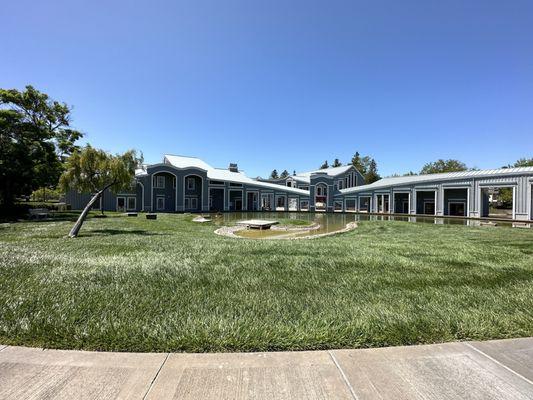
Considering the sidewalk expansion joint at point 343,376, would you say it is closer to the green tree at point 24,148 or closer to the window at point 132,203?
the green tree at point 24,148

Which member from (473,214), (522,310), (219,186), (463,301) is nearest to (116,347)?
(463,301)

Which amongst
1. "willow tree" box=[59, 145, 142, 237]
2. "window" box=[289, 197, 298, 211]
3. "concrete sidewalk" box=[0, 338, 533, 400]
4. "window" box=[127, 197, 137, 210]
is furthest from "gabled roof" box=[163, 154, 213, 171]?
"concrete sidewalk" box=[0, 338, 533, 400]

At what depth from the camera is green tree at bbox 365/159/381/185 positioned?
83688 millimetres

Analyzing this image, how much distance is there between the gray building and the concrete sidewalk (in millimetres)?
33548

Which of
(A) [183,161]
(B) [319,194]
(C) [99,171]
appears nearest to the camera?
(C) [99,171]

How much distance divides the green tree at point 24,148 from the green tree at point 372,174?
73.1 m

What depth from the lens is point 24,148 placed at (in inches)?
928

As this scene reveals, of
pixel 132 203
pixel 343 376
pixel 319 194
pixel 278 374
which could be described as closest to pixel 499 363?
pixel 343 376

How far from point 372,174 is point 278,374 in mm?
87555

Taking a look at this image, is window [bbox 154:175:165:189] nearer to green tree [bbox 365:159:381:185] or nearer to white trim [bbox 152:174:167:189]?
white trim [bbox 152:174:167:189]

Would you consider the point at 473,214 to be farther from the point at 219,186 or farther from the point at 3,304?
the point at 3,304

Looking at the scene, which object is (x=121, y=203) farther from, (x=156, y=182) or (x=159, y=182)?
(x=159, y=182)

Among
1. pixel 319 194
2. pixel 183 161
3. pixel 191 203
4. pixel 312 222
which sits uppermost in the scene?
pixel 183 161

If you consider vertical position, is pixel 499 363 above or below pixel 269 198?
below
